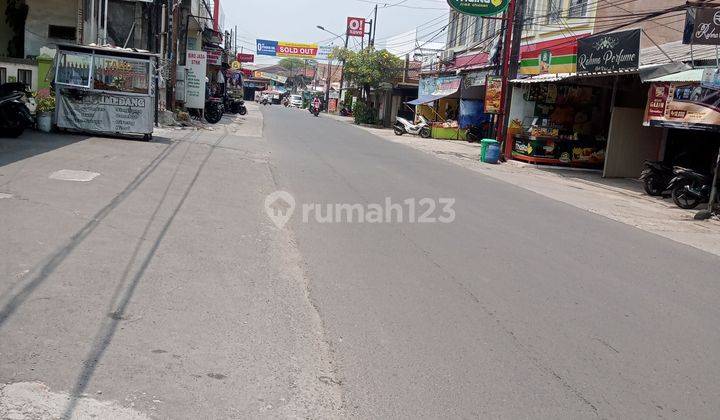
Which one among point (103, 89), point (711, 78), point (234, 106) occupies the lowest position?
point (234, 106)

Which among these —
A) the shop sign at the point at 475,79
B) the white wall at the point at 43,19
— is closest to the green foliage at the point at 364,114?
the shop sign at the point at 475,79

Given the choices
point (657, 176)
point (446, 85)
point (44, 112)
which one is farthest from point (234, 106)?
point (657, 176)

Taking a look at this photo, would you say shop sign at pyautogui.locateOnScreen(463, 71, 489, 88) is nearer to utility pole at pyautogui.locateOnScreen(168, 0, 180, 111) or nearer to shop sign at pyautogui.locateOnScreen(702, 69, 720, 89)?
utility pole at pyautogui.locateOnScreen(168, 0, 180, 111)

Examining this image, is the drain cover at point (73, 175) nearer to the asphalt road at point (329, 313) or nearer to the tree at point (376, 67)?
the asphalt road at point (329, 313)

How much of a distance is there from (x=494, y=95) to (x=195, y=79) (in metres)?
13.3

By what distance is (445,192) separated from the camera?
14234mm

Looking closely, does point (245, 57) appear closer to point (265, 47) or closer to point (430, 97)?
point (265, 47)

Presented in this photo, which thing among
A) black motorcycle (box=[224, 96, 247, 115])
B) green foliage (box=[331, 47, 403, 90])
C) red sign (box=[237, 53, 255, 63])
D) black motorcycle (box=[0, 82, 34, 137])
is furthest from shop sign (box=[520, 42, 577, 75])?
red sign (box=[237, 53, 255, 63])

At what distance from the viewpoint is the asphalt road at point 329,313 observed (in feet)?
13.7

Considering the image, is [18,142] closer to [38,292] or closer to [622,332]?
[38,292]

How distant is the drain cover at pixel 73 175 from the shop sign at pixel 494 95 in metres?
16.6

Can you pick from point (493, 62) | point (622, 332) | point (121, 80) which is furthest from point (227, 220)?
point (493, 62)

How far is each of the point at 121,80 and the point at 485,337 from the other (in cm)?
1471

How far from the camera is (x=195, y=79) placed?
95.7 ft
